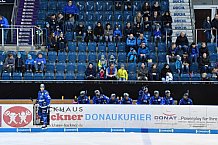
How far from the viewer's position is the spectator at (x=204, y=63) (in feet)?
72.2

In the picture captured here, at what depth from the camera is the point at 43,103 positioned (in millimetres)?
19578

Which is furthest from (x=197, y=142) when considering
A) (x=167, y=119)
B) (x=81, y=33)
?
(x=81, y=33)

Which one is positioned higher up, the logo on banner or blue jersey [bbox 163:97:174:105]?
blue jersey [bbox 163:97:174:105]

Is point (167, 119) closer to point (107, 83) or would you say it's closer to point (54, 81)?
point (107, 83)

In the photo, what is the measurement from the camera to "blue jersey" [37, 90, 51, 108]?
1955cm

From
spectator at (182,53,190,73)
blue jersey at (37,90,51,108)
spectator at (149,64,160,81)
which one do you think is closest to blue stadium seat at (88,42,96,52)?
spectator at (149,64,160,81)

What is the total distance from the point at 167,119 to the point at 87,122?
8.77 ft

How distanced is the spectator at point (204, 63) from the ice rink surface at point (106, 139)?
13.1 feet

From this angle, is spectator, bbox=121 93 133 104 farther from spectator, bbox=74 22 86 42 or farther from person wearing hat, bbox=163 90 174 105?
spectator, bbox=74 22 86 42

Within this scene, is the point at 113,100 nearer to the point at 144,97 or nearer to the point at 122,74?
the point at 144,97

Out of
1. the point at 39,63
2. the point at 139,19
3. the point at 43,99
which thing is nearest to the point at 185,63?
the point at 139,19

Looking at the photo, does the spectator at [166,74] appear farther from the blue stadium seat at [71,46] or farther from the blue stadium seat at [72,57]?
the blue stadium seat at [71,46]

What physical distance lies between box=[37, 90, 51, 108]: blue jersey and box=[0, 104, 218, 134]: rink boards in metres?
0.53

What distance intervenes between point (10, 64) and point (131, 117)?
18.0 ft
